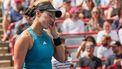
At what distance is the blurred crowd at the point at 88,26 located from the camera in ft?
33.5

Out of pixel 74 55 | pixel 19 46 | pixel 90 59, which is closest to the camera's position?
pixel 19 46

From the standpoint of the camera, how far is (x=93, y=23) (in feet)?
40.9

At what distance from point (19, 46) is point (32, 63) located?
0.24 metres

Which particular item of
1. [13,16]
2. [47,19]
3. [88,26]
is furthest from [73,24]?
[47,19]

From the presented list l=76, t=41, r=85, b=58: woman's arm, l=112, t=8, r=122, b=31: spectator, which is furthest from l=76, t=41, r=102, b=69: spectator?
l=112, t=8, r=122, b=31: spectator

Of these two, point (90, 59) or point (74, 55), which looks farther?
point (74, 55)

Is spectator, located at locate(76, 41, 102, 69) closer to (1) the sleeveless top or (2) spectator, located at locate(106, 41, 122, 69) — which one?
(2) spectator, located at locate(106, 41, 122, 69)

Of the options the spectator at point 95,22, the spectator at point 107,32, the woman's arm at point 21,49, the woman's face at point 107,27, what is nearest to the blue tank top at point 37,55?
the woman's arm at point 21,49

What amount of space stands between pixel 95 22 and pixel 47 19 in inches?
299

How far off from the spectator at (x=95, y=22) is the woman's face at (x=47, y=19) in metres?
7.41

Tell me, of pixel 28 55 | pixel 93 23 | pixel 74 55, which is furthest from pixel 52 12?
pixel 93 23

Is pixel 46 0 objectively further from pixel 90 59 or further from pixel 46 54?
pixel 90 59

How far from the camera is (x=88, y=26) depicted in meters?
12.5

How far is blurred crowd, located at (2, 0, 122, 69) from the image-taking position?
33.5 ft
